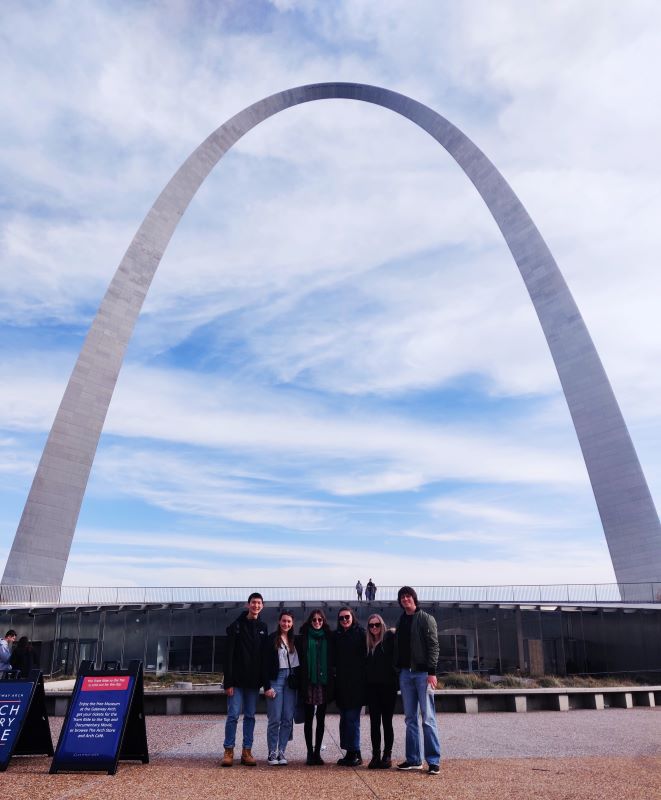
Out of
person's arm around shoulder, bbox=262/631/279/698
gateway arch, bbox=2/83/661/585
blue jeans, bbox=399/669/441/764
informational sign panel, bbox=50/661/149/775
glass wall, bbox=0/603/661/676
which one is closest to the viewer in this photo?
informational sign panel, bbox=50/661/149/775

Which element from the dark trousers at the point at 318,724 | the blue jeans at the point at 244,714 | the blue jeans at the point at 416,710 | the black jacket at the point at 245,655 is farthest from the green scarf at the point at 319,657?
the blue jeans at the point at 416,710

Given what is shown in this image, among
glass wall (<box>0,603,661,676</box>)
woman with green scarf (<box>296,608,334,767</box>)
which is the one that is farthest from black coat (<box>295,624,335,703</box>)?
glass wall (<box>0,603,661,676</box>)

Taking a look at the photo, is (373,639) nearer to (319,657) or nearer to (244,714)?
(319,657)

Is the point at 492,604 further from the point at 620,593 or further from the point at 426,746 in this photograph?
the point at 426,746

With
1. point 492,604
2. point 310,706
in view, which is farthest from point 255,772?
point 492,604

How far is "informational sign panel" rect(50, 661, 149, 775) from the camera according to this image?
7.09 m

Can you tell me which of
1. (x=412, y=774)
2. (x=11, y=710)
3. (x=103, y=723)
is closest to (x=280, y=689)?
(x=412, y=774)

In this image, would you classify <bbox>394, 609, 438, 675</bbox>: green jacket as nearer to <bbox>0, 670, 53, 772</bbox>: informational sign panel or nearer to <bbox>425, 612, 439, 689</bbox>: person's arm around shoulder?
<bbox>425, 612, 439, 689</bbox>: person's arm around shoulder

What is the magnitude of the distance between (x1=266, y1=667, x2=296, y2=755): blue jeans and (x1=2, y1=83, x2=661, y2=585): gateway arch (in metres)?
23.6

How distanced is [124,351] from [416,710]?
28.2 meters

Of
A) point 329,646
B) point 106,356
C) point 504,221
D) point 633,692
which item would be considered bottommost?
point 633,692

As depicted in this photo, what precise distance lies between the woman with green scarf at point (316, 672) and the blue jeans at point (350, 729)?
24 centimetres

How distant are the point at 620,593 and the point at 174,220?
2601 centimetres

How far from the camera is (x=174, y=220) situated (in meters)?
35.6
